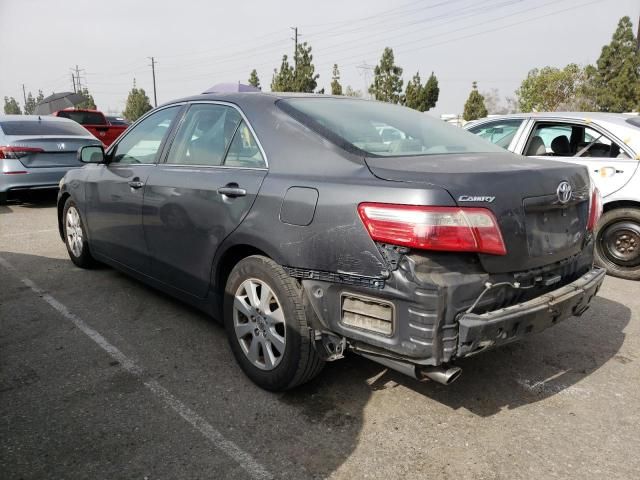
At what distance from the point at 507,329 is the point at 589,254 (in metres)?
1.00

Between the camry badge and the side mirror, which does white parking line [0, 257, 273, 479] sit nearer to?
the side mirror

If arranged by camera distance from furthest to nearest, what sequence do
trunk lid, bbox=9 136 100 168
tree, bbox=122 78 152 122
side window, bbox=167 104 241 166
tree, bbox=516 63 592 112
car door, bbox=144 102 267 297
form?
tree, bbox=122 78 152 122 → tree, bbox=516 63 592 112 → trunk lid, bbox=9 136 100 168 → side window, bbox=167 104 241 166 → car door, bbox=144 102 267 297

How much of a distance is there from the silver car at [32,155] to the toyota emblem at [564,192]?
789 centimetres

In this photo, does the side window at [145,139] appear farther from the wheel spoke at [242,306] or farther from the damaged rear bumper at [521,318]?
the damaged rear bumper at [521,318]

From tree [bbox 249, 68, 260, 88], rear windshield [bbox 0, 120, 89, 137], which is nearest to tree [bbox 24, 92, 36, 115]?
tree [bbox 249, 68, 260, 88]

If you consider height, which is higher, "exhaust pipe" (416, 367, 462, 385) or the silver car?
the silver car

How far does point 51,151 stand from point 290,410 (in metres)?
7.34

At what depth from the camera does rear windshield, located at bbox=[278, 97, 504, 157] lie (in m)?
2.74

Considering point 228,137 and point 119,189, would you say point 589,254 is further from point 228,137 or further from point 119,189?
point 119,189

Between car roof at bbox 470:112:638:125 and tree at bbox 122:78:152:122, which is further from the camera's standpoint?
tree at bbox 122:78:152:122

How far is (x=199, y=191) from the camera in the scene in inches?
125

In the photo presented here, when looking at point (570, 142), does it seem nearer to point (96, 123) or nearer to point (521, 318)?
point (521, 318)

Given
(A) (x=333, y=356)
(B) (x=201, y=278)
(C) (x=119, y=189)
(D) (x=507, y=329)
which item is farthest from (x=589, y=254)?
(C) (x=119, y=189)

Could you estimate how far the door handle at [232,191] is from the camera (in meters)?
2.86
